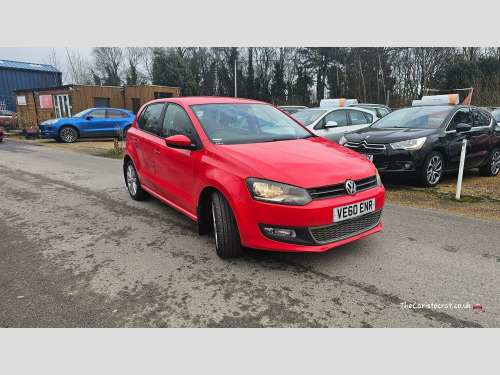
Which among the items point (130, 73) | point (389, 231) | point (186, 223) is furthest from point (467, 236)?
point (130, 73)

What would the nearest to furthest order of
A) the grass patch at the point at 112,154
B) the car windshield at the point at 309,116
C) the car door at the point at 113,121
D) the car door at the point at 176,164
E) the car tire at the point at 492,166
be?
the car door at the point at 176,164
the car tire at the point at 492,166
the car windshield at the point at 309,116
the grass patch at the point at 112,154
the car door at the point at 113,121

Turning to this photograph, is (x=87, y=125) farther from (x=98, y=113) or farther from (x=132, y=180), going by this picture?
(x=132, y=180)

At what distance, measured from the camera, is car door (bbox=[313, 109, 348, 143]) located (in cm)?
918

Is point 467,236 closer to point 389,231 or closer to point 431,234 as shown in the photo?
point 431,234

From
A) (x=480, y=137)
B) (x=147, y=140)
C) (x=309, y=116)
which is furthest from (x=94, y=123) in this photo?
(x=480, y=137)

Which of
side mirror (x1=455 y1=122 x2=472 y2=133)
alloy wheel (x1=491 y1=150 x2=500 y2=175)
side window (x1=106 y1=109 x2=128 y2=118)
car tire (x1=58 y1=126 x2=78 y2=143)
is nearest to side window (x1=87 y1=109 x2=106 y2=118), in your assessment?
side window (x1=106 y1=109 x2=128 y2=118)

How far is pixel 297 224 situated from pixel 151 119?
10.1ft

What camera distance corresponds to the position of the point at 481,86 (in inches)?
936

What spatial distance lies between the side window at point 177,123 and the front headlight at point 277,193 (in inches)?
42.9

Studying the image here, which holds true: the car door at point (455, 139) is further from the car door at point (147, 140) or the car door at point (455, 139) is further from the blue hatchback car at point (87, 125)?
the blue hatchback car at point (87, 125)

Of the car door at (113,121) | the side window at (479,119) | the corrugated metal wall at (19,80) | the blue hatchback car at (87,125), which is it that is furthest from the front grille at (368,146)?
the corrugated metal wall at (19,80)

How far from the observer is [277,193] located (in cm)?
301

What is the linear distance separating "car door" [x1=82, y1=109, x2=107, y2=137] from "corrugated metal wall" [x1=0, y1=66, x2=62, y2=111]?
25371 mm

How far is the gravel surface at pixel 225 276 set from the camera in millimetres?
2539
